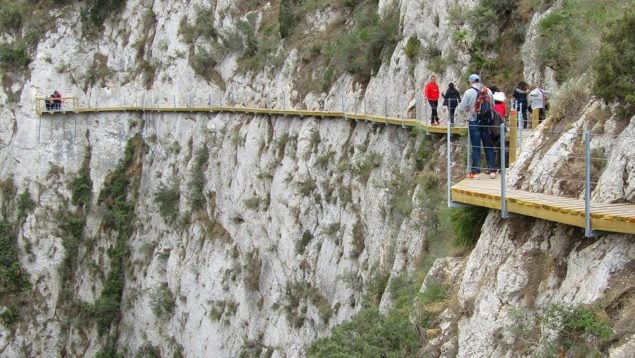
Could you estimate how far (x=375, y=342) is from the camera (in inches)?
408

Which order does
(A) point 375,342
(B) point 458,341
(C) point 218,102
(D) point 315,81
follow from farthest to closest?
1. (C) point 218,102
2. (D) point 315,81
3. (A) point 375,342
4. (B) point 458,341

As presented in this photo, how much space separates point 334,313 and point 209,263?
966 centimetres

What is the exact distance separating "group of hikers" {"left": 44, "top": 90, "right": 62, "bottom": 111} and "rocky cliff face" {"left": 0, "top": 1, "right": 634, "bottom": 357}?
0.77m

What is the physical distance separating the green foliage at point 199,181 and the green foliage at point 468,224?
787 inches

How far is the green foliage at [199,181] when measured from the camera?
1182 inches

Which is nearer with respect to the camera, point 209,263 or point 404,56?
point 404,56

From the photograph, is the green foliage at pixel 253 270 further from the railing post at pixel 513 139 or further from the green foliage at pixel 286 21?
the railing post at pixel 513 139

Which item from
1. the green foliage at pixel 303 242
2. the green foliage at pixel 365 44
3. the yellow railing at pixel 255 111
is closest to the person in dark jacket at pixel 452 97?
the yellow railing at pixel 255 111

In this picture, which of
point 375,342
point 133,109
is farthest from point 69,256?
point 375,342

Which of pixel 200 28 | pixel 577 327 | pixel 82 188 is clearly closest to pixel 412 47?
pixel 577 327

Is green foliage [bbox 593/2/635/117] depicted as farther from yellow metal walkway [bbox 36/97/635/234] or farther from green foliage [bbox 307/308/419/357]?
green foliage [bbox 307/308/419/357]

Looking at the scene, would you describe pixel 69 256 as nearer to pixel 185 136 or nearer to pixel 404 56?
pixel 185 136

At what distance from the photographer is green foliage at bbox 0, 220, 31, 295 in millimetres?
34562

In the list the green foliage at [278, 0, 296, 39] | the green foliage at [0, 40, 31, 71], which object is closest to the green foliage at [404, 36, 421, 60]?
the green foliage at [278, 0, 296, 39]
